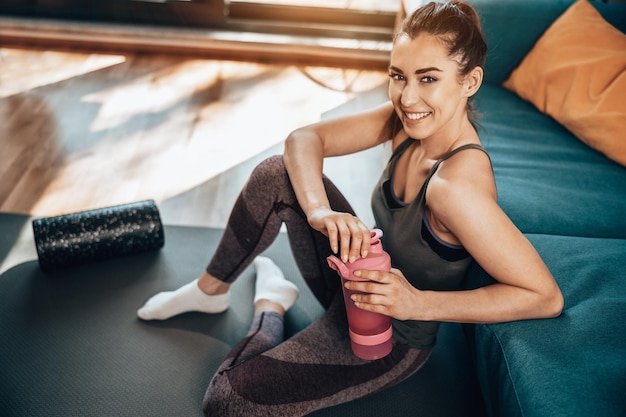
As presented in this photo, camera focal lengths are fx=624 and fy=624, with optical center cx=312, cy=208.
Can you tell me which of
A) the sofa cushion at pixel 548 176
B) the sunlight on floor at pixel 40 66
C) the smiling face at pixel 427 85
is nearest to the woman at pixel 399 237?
the smiling face at pixel 427 85

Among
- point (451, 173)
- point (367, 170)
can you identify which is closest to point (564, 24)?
point (367, 170)

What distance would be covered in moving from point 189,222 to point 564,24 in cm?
155

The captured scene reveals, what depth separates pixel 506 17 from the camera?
2363 millimetres

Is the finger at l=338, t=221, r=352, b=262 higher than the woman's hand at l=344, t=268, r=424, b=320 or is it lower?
higher

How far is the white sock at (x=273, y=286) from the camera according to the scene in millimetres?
1837

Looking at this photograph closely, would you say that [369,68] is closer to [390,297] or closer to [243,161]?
[243,161]

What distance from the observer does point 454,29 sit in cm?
126

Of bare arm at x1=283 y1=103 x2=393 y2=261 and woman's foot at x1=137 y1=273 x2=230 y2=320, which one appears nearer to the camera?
bare arm at x1=283 y1=103 x2=393 y2=261

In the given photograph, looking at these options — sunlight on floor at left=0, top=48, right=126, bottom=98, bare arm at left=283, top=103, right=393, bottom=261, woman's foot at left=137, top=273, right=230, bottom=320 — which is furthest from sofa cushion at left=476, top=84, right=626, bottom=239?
sunlight on floor at left=0, top=48, right=126, bottom=98

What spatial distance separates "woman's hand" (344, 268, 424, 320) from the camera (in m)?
1.20

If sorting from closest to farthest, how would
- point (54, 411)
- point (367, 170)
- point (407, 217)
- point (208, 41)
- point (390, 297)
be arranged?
point (390, 297), point (407, 217), point (54, 411), point (367, 170), point (208, 41)

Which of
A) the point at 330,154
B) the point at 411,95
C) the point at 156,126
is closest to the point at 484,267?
the point at 411,95

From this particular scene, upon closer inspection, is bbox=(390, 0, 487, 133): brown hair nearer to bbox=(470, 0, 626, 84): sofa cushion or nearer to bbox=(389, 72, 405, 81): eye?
bbox=(389, 72, 405, 81): eye

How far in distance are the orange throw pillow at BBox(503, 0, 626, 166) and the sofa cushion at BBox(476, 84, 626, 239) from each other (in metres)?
0.06
